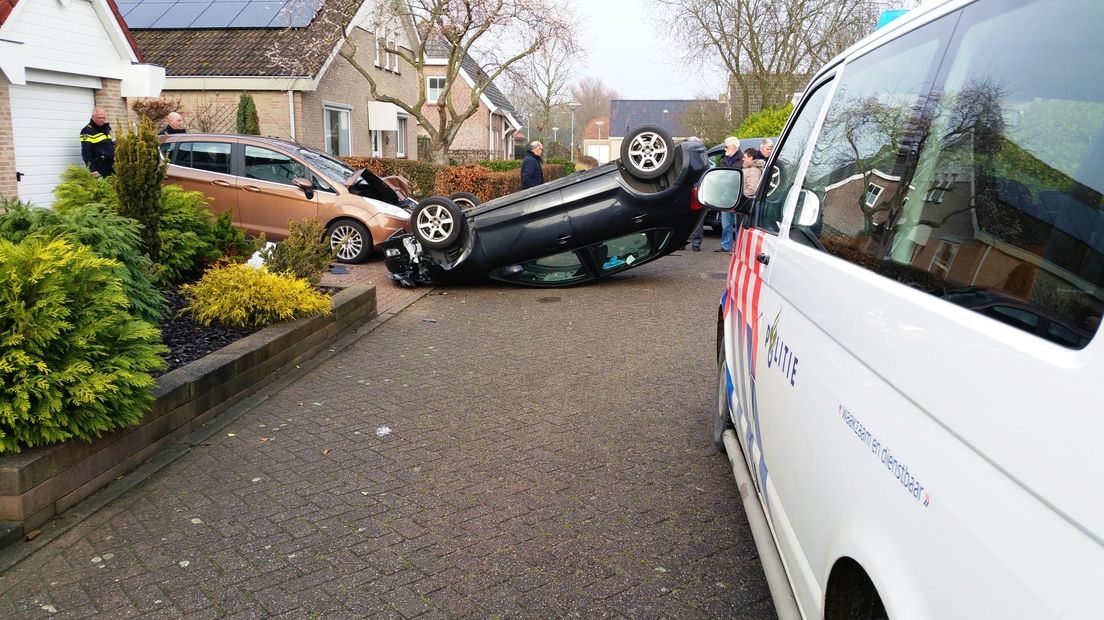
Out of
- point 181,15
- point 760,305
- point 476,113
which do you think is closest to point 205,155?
point 760,305

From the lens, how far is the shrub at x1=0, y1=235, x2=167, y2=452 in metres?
3.79

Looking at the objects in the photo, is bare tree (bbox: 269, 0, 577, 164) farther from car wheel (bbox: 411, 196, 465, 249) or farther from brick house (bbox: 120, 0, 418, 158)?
car wheel (bbox: 411, 196, 465, 249)

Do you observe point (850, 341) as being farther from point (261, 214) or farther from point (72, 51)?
point (72, 51)

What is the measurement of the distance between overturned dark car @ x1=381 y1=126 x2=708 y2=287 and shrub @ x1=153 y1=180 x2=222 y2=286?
2.36 metres

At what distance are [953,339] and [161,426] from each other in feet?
14.2

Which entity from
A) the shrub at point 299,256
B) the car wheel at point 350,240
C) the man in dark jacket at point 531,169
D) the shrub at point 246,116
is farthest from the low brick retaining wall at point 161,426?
the shrub at point 246,116

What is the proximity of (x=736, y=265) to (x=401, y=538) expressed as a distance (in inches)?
81.0

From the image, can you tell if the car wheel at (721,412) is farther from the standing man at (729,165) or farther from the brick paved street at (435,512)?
the standing man at (729,165)

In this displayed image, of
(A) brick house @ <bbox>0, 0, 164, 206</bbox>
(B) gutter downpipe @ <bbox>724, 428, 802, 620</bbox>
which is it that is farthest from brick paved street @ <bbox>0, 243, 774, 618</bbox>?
(A) brick house @ <bbox>0, 0, 164, 206</bbox>

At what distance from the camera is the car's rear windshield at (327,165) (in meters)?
11.9

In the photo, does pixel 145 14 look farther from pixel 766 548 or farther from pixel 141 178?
pixel 766 548

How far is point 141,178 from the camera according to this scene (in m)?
6.98

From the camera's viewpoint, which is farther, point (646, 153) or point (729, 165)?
point (729, 165)

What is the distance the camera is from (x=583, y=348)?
24.2ft
